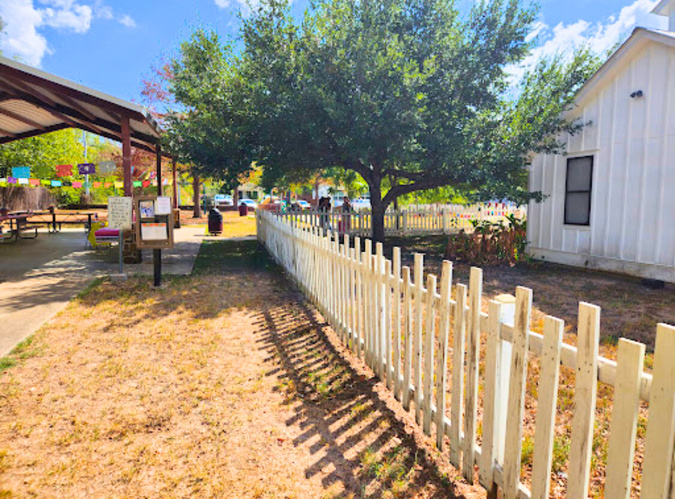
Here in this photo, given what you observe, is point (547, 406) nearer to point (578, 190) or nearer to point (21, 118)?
point (578, 190)

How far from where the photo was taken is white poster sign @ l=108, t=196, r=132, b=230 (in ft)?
26.7

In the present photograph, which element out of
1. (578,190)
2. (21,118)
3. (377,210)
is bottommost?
(377,210)

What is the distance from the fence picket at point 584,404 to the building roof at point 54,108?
9.40m

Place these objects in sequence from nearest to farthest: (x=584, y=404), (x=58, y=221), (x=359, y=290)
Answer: (x=584, y=404) → (x=359, y=290) → (x=58, y=221)

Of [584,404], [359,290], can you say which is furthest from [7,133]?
[584,404]

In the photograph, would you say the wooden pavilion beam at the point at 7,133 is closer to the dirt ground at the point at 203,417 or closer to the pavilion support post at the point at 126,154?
the pavilion support post at the point at 126,154

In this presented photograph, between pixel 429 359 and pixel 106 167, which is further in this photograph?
pixel 106 167

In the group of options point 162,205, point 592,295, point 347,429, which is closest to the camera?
point 347,429

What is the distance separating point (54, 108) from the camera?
1167cm

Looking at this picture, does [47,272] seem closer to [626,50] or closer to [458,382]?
[458,382]

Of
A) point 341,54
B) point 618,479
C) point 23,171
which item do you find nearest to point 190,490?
point 618,479

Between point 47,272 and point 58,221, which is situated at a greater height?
point 58,221

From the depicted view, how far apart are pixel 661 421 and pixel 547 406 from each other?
1.62 feet

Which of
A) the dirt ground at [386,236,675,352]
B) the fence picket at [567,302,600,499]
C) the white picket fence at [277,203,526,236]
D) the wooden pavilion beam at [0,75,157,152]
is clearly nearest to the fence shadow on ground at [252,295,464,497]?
the fence picket at [567,302,600,499]
